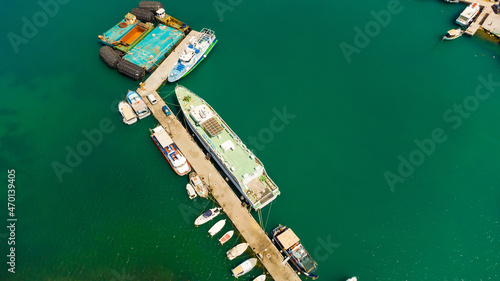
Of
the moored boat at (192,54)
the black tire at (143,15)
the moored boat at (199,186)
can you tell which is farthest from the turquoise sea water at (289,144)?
the black tire at (143,15)

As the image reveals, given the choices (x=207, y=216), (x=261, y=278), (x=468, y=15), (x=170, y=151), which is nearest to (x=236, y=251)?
(x=261, y=278)

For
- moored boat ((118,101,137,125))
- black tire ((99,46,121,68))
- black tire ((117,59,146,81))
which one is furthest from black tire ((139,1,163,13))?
moored boat ((118,101,137,125))

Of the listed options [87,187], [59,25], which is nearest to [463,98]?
[87,187]

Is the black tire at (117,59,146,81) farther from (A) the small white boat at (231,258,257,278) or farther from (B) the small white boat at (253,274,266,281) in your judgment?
(B) the small white boat at (253,274,266,281)

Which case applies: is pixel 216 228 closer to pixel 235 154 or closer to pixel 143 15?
pixel 235 154

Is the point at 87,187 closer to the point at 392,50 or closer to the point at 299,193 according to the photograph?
the point at 299,193

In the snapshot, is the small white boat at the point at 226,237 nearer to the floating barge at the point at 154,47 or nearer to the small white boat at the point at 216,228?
the small white boat at the point at 216,228
